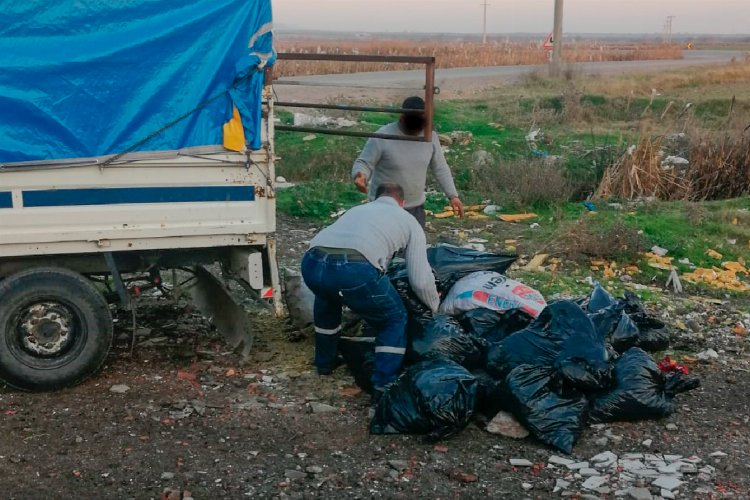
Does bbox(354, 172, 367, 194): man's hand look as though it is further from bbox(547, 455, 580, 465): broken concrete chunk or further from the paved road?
the paved road

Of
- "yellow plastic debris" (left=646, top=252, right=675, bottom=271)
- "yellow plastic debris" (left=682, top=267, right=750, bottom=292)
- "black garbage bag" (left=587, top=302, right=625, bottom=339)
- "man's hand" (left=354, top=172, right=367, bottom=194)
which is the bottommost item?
"yellow plastic debris" (left=682, top=267, right=750, bottom=292)

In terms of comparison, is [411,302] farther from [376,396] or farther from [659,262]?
[659,262]

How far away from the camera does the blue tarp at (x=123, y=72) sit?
5234 mm

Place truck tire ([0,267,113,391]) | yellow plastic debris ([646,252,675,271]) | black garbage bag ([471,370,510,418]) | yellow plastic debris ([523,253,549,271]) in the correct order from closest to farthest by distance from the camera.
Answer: black garbage bag ([471,370,510,418]), truck tire ([0,267,113,391]), yellow plastic debris ([523,253,549,271]), yellow plastic debris ([646,252,675,271])

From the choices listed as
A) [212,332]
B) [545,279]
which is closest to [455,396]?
[212,332]

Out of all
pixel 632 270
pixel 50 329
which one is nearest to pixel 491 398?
pixel 50 329

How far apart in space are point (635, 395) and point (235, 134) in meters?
2.86

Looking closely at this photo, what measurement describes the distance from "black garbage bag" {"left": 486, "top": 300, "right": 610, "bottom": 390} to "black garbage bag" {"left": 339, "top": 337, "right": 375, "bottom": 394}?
74 cm

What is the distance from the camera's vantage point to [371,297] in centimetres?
530

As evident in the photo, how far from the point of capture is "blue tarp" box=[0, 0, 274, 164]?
523 cm

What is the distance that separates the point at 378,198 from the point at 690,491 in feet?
8.31

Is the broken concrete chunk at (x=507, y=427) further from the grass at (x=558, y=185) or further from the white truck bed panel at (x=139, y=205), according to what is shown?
the grass at (x=558, y=185)

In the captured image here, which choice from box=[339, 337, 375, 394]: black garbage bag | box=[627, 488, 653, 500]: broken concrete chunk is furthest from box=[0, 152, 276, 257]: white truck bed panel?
box=[627, 488, 653, 500]: broken concrete chunk

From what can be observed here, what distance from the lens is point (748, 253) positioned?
29.5ft
